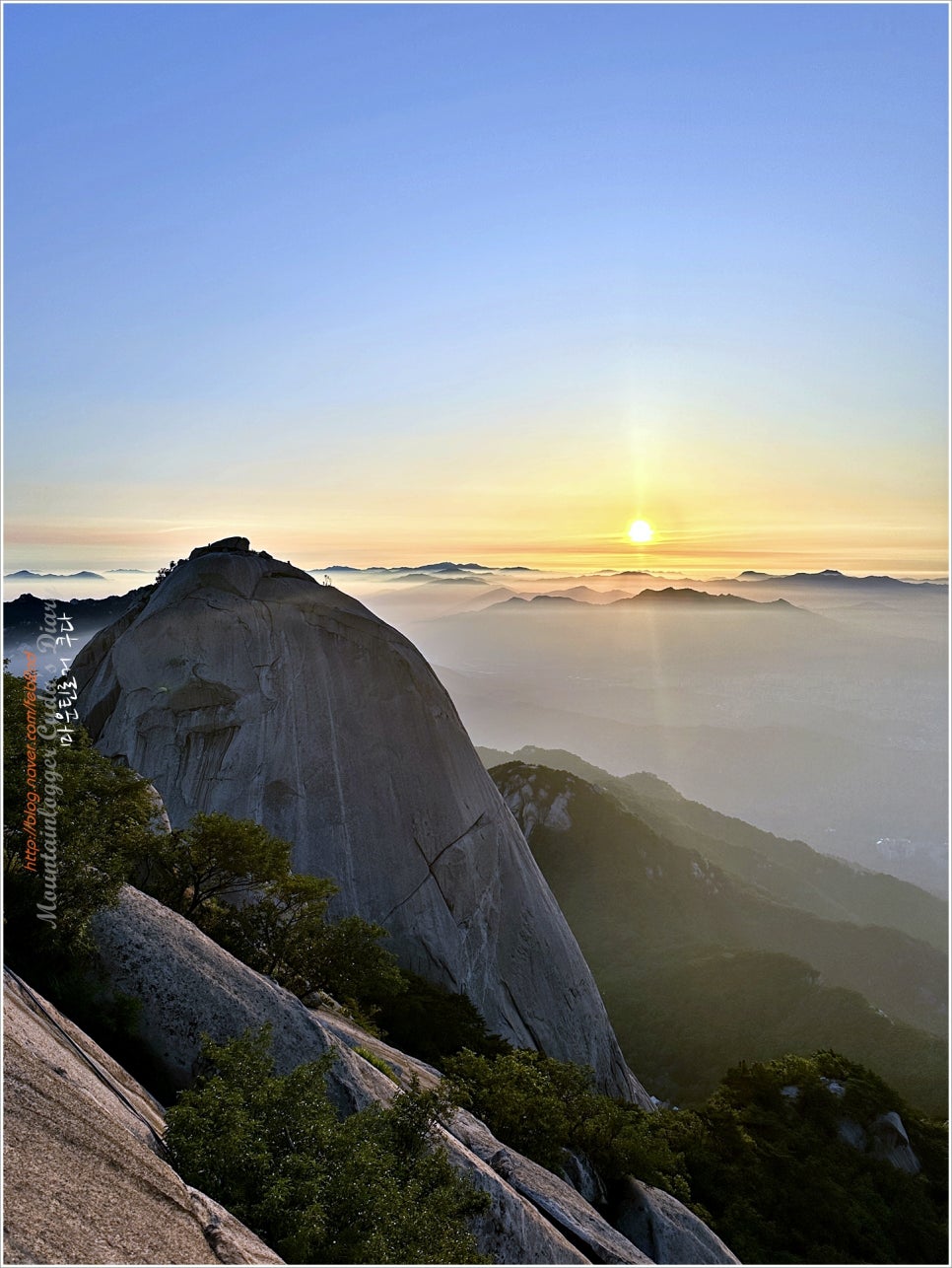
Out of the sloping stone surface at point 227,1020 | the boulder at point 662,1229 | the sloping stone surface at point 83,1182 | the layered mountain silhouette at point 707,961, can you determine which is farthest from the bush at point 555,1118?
the layered mountain silhouette at point 707,961

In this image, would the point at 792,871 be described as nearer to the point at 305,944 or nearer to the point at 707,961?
the point at 707,961

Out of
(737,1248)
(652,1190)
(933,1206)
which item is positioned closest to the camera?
(652,1190)

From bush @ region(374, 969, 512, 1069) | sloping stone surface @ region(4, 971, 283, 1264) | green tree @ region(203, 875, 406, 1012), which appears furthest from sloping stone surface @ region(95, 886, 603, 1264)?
bush @ region(374, 969, 512, 1069)

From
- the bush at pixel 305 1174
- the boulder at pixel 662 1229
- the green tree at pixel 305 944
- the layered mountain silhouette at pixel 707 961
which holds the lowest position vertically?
the layered mountain silhouette at pixel 707 961

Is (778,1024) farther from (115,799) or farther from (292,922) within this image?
(115,799)

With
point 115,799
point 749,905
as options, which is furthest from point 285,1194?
point 749,905

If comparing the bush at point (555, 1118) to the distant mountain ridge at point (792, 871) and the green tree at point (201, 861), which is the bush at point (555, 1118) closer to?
the green tree at point (201, 861)
